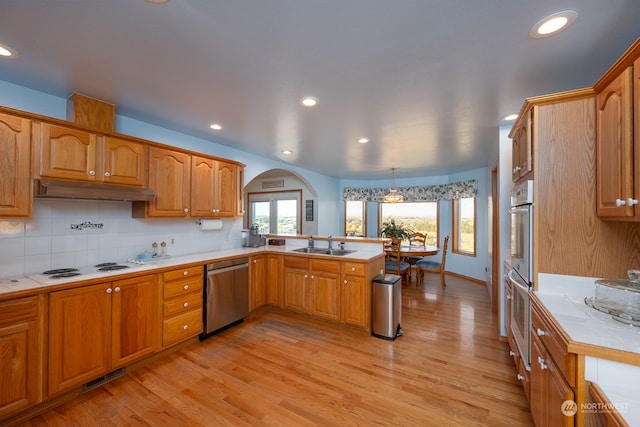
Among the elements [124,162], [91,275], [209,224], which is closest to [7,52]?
[124,162]

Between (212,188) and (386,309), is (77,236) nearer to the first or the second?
(212,188)

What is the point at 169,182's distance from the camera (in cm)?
285

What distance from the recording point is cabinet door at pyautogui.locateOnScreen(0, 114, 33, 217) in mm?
1819

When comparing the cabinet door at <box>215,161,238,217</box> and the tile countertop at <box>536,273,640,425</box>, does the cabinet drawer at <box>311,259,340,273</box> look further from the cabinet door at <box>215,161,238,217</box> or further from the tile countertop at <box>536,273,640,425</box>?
the tile countertop at <box>536,273,640,425</box>

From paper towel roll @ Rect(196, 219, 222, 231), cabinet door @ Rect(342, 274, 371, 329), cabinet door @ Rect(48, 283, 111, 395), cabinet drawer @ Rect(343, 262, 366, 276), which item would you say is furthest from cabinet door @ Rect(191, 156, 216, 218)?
cabinet door @ Rect(342, 274, 371, 329)

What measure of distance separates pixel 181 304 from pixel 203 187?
1389 mm

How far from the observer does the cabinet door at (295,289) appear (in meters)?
3.44

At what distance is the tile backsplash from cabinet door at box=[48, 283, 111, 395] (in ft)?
1.96

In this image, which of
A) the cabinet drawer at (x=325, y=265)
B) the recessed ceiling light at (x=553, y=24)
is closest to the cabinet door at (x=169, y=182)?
the cabinet drawer at (x=325, y=265)

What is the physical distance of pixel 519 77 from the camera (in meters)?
1.90

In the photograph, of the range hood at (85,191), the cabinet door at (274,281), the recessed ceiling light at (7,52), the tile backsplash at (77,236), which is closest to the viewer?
the recessed ceiling light at (7,52)

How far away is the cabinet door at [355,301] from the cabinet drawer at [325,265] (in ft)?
0.54

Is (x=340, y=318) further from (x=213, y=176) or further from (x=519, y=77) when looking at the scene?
(x=519, y=77)

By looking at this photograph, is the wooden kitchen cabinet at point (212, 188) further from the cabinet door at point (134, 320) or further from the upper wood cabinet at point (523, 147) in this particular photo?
the upper wood cabinet at point (523, 147)
